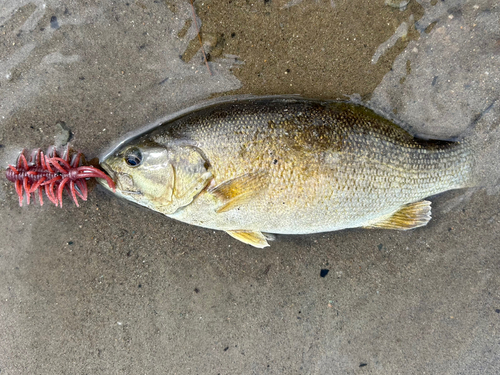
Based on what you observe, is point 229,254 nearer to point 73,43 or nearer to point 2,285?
point 2,285

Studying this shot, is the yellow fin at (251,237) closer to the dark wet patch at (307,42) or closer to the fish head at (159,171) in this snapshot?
the fish head at (159,171)

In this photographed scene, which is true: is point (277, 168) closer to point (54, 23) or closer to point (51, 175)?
point (51, 175)

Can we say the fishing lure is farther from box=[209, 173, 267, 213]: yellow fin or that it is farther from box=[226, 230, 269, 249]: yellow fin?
box=[226, 230, 269, 249]: yellow fin

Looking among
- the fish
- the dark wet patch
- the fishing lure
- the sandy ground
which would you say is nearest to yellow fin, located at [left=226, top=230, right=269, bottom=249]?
the fish

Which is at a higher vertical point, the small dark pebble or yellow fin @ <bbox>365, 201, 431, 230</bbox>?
the small dark pebble

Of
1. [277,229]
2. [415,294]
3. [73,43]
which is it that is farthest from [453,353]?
[73,43]

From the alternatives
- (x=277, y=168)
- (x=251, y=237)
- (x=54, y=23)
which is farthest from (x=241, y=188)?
(x=54, y=23)

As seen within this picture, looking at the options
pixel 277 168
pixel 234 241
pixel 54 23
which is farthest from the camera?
pixel 234 241
